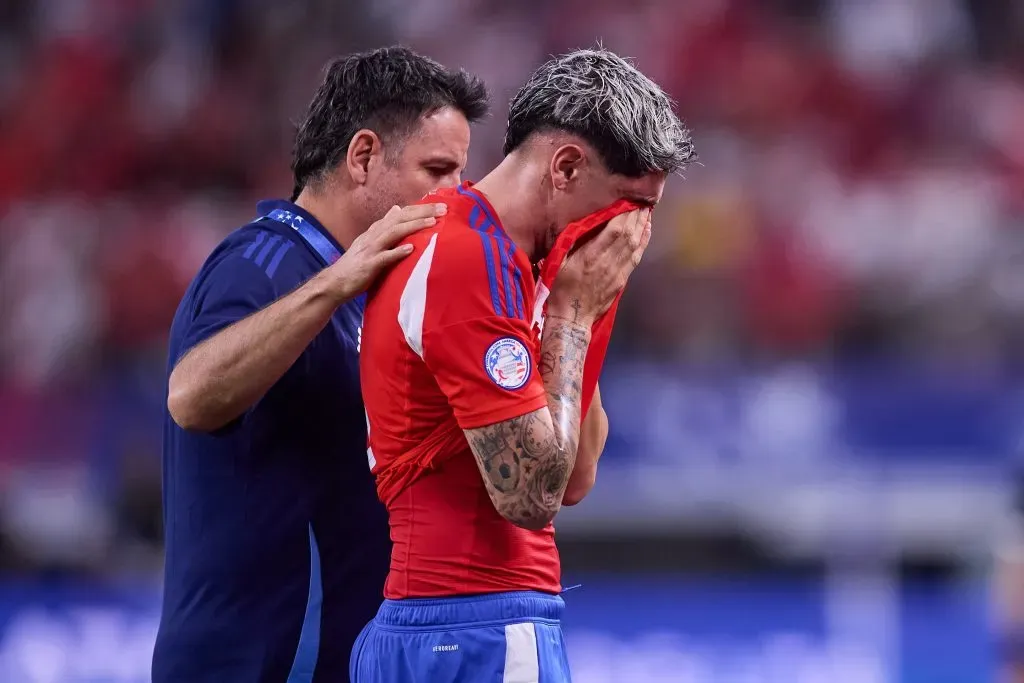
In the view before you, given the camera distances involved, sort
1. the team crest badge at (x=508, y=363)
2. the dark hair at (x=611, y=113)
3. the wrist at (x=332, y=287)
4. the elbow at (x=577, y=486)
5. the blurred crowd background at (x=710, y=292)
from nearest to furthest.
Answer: the team crest badge at (x=508, y=363) → the dark hair at (x=611, y=113) → the wrist at (x=332, y=287) → the elbow at (x=577, y=486) → the blurred crowd background at (x=710, y=292)

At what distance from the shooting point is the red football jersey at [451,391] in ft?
8.41

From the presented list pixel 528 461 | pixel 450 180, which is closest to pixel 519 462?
pixel 528 461

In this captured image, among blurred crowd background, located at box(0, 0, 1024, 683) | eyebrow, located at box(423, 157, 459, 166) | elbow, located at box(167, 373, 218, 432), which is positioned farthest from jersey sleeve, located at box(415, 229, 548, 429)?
blurred crowd background, located at box(0, 0, 1024, 683)

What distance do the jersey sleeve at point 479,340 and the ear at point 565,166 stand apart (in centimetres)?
24

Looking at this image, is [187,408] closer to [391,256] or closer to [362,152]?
[391,256]

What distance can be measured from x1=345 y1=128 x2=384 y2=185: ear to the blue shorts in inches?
47.2

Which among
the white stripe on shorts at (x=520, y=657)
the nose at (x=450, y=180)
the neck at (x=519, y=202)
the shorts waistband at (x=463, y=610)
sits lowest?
the white stripe on shorts at (x=520, y=657)

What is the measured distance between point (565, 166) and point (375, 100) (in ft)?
2.86

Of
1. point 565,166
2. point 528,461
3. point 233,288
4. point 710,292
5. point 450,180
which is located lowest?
point 528,461

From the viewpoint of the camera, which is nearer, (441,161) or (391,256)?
(391,256)

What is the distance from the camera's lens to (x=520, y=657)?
263 centimetres

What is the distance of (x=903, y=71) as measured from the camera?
10.5 m

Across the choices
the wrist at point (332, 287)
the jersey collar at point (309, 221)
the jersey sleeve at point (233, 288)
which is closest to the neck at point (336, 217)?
the jersey collar at point (309, 221)

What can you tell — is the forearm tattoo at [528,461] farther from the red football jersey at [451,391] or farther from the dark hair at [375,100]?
the dark hair at [375,100]
